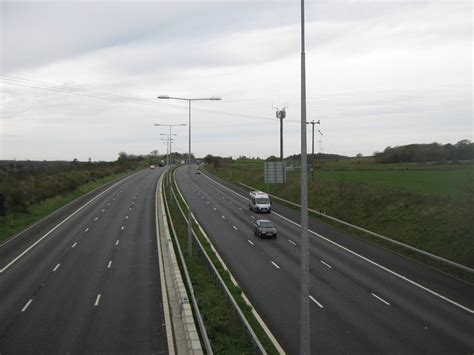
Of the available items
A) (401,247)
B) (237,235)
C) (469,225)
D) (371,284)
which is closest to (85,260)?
(237,235)

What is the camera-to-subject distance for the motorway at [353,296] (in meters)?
16.1

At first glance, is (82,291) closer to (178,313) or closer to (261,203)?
(178,313)

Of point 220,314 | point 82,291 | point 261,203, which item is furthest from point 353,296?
point 261,203

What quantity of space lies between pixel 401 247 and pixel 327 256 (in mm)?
5765

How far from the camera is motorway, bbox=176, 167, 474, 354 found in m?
16.1

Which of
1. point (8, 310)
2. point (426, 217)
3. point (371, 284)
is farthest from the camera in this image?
point (426, 217)

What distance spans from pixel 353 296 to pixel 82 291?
13429 millimetres

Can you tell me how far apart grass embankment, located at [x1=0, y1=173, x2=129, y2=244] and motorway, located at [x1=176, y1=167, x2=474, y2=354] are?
19.0 metres

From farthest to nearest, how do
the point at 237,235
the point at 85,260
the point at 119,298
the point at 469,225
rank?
the point at 237,235 < the point at 85,260 < the point at 469,225 < the point at 119,298

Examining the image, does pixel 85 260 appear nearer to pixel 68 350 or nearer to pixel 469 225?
pixel 68 350

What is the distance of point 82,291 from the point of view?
22.0 meters

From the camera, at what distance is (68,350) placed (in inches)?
588

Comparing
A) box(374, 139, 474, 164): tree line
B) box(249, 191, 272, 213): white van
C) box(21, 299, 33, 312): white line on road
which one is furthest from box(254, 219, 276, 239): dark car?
box(374, 139, 474, 164): tree line

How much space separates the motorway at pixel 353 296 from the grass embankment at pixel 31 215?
62.5 ft
